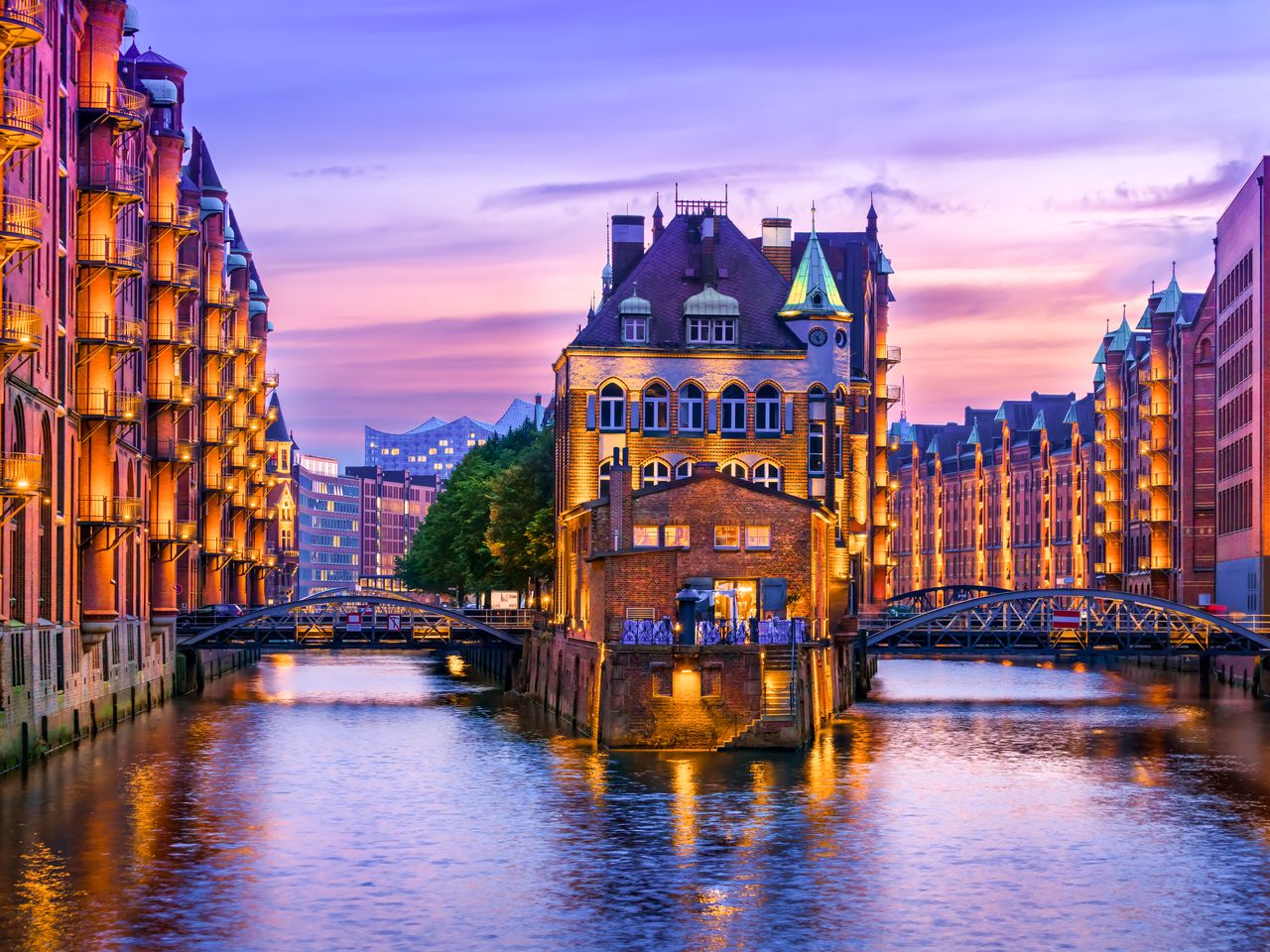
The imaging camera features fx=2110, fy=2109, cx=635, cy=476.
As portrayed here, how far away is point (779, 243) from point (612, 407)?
17.2m

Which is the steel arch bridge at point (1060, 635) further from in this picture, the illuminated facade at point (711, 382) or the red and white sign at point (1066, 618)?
the illuminated facade at point (711, 382)

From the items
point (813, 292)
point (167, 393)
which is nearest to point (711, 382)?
point (813, 292)

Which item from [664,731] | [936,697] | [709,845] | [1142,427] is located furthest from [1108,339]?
[709,845]

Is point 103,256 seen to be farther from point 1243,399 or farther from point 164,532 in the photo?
point 1243,399

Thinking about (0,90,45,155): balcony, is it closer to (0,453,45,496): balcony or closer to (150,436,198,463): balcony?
(0,453,45,496): balcony

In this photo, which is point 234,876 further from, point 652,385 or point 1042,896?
point 652,385

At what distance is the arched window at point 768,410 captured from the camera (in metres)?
106

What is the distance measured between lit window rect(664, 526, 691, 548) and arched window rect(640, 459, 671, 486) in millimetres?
25561

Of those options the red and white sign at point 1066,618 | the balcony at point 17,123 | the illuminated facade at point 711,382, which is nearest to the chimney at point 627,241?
the illuminated facade at point 711,382

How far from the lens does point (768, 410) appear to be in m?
107

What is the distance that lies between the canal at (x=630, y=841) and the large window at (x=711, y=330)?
25922mm

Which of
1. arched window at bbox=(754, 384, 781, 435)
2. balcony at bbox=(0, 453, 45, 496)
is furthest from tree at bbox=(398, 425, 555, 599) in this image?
balcony at bbox=(0, 453, 45, 496)

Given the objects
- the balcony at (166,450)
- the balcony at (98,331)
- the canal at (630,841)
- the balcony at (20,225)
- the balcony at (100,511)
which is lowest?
the canal at (630,841)

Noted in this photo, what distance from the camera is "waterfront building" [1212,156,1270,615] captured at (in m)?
124
